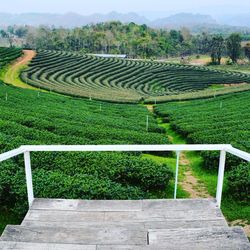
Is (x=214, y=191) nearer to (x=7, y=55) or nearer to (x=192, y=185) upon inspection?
(x=192, y=185)

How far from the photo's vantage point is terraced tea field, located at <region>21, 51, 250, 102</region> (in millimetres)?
50781

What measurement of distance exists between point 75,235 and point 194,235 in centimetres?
155

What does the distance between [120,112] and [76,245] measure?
76.7ft

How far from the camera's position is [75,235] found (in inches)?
184

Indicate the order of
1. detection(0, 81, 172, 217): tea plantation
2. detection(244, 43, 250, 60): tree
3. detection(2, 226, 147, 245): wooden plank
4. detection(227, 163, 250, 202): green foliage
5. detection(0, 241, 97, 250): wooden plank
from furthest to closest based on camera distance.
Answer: detection(244, 43, 250, 60): tree → detection(227, 163, 250, 202): green foliage → detection(0, 81, 172, 217): tea plantation → detection(2, 226, 147, 245): wooden plank → detection(0, 241, 97, 250): wooden plank

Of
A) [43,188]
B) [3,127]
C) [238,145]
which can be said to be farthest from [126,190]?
[3,127]

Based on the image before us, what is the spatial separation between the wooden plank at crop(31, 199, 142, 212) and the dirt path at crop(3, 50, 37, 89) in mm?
42037

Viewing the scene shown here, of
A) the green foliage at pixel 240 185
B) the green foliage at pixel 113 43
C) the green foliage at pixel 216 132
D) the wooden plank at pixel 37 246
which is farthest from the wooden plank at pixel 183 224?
the green foliage at pixel 113 43

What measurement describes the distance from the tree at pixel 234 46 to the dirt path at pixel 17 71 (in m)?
55.3

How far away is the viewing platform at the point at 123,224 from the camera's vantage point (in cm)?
436

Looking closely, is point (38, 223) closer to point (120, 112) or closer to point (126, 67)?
point (120, 112)

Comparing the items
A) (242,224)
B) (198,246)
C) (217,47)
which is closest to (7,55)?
(217,47)

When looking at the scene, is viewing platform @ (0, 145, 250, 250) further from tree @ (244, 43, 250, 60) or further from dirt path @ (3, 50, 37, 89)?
tree @ (244, 43, 250, 60)

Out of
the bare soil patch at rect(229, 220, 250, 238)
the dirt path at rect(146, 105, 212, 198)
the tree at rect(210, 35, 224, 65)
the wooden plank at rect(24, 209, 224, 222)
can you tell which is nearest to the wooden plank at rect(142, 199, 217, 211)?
the wooden plank at rect(24, 209, 224, 222)
